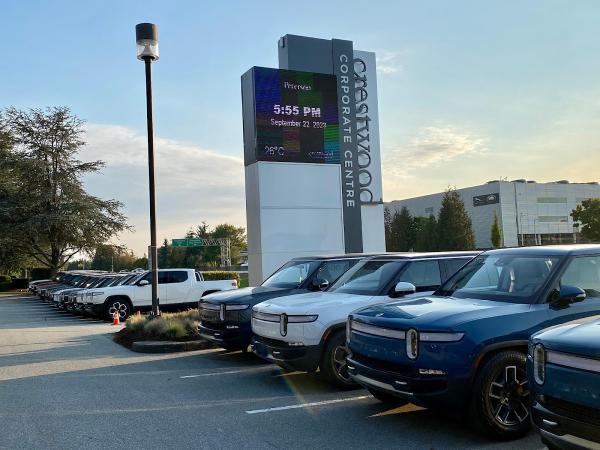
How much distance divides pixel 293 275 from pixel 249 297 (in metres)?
1.14

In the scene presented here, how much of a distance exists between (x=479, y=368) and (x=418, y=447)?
3.00 ft

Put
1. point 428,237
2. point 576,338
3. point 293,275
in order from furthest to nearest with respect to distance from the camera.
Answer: point 428,237 → point 293,275 → point 576,338

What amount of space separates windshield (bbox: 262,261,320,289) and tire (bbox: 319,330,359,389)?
281cm

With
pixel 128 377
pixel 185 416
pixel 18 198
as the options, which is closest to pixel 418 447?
pixel 185 416

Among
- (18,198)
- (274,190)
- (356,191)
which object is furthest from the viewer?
(18,198)

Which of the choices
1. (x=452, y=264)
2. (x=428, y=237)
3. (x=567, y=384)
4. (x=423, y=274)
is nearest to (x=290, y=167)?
(x=452, y=264)

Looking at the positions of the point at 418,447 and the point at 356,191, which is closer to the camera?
the point at 418,447

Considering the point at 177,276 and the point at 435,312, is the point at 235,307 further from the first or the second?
the point at 177,276

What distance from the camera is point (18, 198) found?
4378 centimetres

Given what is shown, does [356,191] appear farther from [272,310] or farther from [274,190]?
[272,310]

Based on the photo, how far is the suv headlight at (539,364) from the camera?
4164 mm

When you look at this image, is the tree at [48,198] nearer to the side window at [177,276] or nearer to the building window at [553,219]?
the side window at [177,276]

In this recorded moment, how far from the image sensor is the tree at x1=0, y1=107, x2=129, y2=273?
43375 mm

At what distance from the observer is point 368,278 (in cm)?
845
